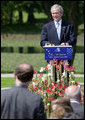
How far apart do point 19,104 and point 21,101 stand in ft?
0.13

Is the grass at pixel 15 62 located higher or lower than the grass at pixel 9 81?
higher

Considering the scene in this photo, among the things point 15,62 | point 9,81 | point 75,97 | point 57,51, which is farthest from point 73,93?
point 15,62

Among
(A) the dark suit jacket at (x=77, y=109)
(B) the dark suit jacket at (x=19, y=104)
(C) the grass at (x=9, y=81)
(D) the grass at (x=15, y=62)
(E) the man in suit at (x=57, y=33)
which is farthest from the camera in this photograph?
(D) the grass at (x=15, y=62)

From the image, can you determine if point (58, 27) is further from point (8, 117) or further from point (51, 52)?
point (8, 117)

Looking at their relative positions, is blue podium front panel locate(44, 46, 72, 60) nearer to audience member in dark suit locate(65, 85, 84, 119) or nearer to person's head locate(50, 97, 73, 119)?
audience member in dark suit locate(65, 85, 84, 119)

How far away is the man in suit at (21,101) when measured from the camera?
5.12m

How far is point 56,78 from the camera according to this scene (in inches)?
381

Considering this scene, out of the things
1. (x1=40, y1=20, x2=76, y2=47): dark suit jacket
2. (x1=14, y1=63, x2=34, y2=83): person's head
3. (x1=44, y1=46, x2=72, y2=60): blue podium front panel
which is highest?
(x1=40, y1=20, x2=76, y2=47): dark suit jacket

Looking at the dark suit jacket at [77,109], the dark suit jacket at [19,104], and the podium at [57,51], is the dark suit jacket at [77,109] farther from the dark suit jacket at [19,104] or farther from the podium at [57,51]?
the podium at [57,51]

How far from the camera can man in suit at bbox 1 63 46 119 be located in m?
5.12

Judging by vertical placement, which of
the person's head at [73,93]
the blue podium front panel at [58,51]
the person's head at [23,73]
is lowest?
the person's head at [73,93]

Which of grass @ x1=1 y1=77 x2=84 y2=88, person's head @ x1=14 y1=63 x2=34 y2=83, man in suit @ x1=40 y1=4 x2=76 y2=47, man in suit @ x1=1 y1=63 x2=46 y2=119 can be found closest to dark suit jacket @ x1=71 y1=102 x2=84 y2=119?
man in suit @ x1=1 y1=63 x2=46 y2=119

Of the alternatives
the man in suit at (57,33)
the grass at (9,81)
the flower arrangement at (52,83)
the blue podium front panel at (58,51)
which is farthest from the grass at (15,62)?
the blue podium front panel at (58,51)

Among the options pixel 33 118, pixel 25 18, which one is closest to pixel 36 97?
pixel 33 118
